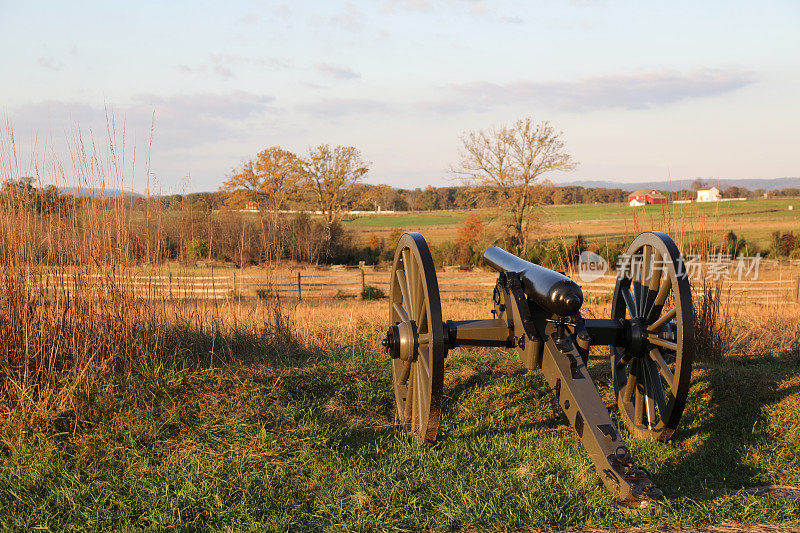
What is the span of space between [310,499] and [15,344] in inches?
108

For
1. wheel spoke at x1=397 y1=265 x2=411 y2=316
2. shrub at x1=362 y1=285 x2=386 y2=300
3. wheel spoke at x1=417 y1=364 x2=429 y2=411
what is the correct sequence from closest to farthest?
1. wheel spoke at x1=417 y1=364 x2=429 y2=411
2. wheel spoke at x1=397 y1=265 x2=411 y2=316
3. shrub at x1=362 y1=285 x2=386 y2=300

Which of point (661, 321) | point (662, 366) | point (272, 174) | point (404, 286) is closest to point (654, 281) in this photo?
point (661, 321)

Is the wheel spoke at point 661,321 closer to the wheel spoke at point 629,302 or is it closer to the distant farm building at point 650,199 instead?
the wheel spoke at point 629,302

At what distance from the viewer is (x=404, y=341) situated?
421cm

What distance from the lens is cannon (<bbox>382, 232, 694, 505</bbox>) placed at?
11.4ft

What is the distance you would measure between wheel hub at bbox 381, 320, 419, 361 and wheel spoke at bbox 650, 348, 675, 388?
172 cm

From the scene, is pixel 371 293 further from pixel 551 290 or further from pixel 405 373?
pixel 551 290

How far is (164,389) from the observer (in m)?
4.71

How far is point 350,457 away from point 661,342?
7.41 ft

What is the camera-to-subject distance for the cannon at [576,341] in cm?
346

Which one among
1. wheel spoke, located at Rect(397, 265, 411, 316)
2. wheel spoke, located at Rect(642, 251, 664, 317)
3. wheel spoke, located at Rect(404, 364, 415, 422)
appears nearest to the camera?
wheel spoke, located at Rect(642, 251, 664, 317)

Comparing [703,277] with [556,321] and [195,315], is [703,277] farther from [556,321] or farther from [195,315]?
[195,315]

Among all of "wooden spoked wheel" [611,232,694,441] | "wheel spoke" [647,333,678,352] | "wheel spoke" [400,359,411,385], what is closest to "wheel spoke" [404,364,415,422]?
"wheel spoke" [400,359,411,385]

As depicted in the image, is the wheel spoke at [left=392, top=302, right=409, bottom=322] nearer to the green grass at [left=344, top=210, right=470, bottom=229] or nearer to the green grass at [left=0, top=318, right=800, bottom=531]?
the green grass at [left=0, top=318, right=800, bottom=531]
